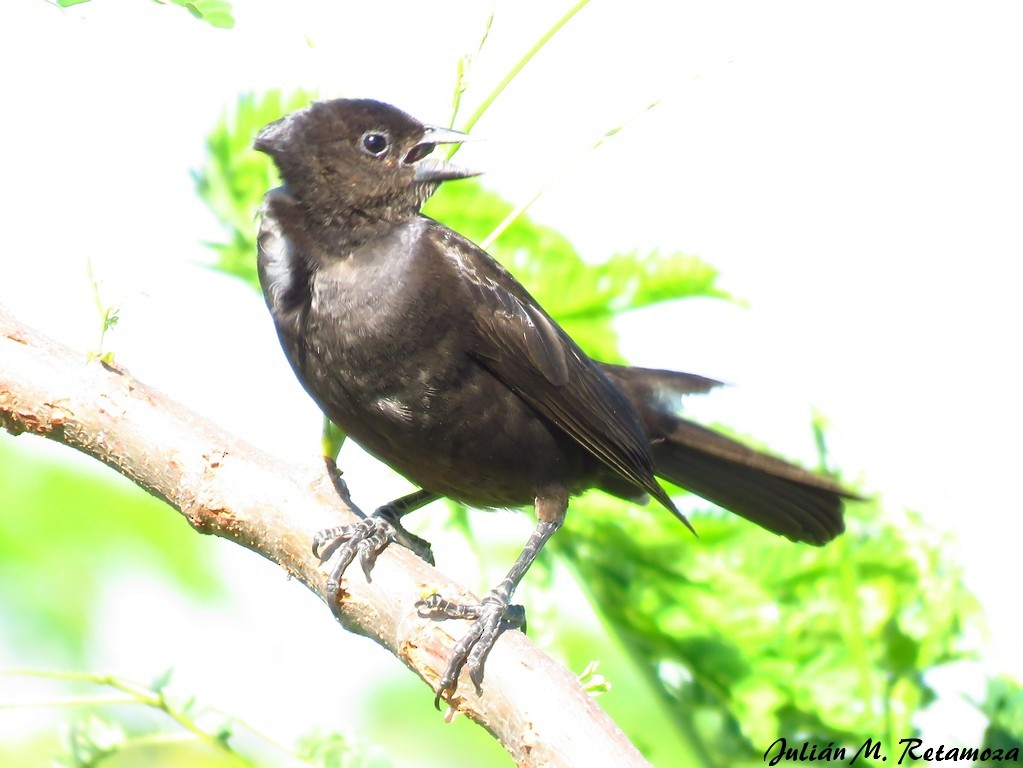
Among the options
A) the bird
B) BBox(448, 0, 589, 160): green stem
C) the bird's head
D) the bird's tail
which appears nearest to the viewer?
BBox(448, 0, 589, 160): green stem

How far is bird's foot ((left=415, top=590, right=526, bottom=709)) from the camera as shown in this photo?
2500 millimetres

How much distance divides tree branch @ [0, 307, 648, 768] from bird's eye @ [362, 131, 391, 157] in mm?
1299

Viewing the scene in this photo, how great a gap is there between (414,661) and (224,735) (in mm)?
410

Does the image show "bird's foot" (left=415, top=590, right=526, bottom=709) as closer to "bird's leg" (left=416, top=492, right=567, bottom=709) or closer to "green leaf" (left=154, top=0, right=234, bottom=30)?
"bird's leg" (left=416, top=492, right=567, bottom=709)

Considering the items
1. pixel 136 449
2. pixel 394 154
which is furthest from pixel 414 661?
pixel 394 154

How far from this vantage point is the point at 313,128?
375 centimetres

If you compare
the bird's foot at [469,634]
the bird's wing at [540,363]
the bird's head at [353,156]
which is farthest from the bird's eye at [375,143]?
the bird's foot at [469,634]

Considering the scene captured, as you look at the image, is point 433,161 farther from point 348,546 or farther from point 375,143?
point 348,546

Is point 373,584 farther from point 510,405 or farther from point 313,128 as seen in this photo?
point 313,128

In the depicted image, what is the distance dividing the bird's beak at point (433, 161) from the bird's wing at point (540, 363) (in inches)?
6.3

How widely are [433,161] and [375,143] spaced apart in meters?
0.25

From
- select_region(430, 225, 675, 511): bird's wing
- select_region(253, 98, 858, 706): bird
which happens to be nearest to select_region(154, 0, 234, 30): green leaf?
select_region(253, 98, 858, 706): bird

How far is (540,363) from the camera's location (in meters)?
3.68

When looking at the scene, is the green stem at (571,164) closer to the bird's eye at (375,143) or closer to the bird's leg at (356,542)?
the bird's leg at (356,542)
